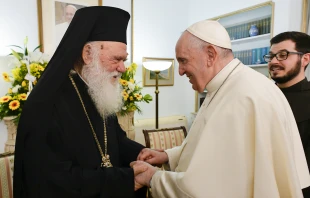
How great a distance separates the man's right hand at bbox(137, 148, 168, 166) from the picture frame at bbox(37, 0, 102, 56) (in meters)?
2.67

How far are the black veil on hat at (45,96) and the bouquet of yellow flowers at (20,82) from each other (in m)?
1.43

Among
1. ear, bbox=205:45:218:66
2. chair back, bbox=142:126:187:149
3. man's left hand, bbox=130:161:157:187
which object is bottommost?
chair back, bbox=142:126:187:149

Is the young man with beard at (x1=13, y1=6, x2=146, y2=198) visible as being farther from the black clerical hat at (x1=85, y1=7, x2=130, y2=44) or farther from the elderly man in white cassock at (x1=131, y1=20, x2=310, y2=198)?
the elderly man in white cassock at (x1=131, y1=20, x2=310, y2=198)

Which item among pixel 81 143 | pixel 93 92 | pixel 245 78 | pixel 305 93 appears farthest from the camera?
pixel 305 93

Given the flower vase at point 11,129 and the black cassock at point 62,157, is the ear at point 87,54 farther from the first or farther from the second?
the flower vase at point 11,129

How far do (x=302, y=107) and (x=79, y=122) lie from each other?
156 centimetres

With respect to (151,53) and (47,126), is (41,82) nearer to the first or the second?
(47,126)

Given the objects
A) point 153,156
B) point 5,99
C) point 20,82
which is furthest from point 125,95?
point 153,156

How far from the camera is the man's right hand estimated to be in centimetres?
184

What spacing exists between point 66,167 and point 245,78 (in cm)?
107

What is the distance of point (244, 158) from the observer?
116cm

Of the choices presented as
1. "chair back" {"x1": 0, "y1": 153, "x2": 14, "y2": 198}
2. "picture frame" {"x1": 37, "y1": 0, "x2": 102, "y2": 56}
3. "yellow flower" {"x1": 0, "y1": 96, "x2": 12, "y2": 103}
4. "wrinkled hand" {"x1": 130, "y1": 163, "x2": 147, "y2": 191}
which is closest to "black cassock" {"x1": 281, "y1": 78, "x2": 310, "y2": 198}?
"wrinkled hand" {"x1": 130, "y1": 163, "x2": 147, "y2": 191}

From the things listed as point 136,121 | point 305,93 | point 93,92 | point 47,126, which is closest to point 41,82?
point 47,126

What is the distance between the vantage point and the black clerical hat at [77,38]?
52.4 inches
